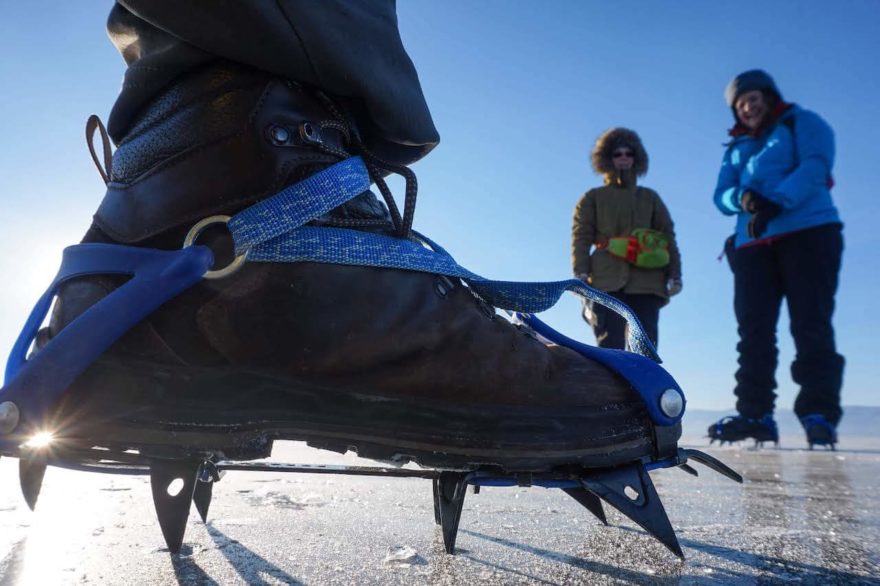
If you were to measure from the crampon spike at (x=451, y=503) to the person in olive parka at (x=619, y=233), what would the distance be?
300 centimetres

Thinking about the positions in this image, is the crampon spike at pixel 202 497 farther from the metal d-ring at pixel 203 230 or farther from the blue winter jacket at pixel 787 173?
the blue winter jacket at pixel 787 173

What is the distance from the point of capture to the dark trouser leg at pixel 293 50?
2.92ft

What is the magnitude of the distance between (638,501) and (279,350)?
52 cm

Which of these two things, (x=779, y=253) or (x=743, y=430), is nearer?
(x=743, y=430)

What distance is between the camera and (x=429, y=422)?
0.88 m

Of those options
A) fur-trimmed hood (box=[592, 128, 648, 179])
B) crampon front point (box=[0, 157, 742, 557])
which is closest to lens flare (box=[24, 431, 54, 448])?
crampon front point (box=[0, 157, 742, 557])

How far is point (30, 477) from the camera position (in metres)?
0.84

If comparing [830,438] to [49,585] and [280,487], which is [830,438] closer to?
[280,487]

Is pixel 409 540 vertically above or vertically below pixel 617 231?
below

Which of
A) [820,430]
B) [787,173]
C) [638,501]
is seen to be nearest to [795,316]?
[820,430]

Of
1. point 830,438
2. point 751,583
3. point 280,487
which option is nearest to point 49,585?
point 751,583

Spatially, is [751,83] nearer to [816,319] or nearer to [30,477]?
[816,319]

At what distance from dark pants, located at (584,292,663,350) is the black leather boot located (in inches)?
115

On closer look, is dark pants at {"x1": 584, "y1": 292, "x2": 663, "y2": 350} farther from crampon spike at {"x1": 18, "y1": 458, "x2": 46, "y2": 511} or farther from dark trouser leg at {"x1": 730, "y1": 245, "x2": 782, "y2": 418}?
crampon spike at {"x1": 18, "y1": 458, "x2": 46, "y2": 511}
